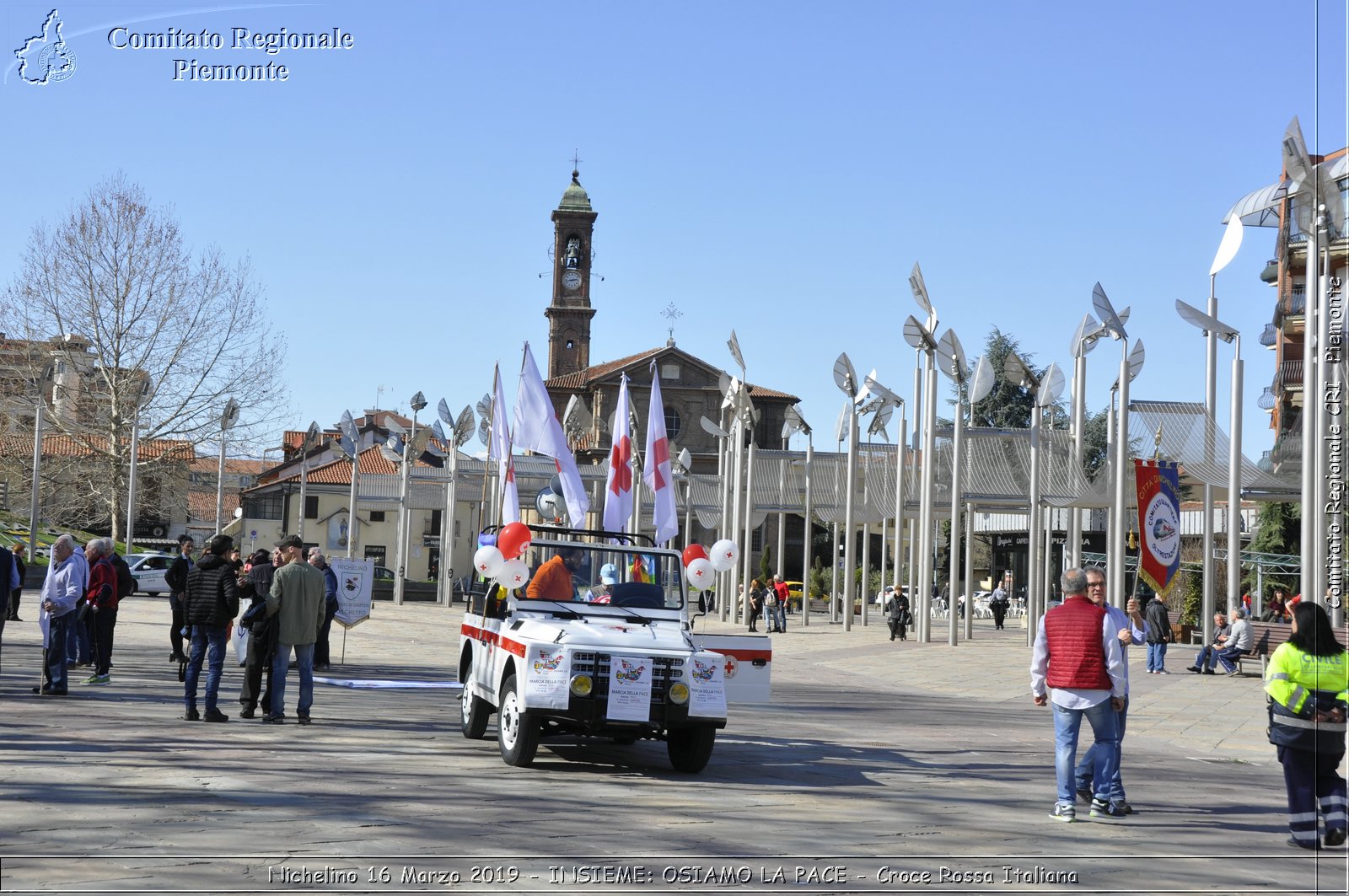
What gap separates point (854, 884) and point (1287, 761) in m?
3.45

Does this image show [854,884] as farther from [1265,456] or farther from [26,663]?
[1265,456]

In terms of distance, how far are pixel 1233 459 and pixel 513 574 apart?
58.0ft

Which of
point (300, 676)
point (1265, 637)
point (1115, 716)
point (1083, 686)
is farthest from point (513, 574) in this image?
point (1265, 637)

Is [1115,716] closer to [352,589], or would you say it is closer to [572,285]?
[352,589]

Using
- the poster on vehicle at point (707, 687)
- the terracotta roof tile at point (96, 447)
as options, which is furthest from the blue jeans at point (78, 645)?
the terracotta roof tile at point (96, 447)

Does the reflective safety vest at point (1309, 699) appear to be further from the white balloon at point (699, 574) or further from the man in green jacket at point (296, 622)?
the man in green jacket at point (296, 622)

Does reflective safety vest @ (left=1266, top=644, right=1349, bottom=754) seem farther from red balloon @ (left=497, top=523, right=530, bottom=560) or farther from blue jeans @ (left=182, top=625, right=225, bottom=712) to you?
blue jeans @ (left=182, top=625, right=225, bottom=712)

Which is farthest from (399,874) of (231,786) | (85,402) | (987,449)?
(85,402)

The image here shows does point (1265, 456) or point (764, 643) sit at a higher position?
point (1265, 456)

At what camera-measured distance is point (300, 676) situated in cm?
1373

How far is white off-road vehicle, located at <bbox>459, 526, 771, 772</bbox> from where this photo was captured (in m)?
10.9

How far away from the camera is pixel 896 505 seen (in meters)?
39.7

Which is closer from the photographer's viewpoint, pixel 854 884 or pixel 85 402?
pixel 854 884

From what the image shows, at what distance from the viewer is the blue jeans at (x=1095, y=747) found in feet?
31.3
